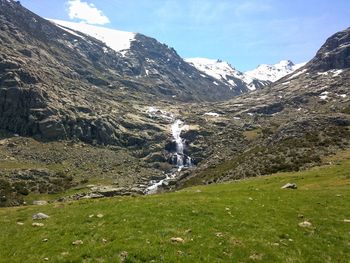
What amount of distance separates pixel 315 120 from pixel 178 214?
12764cm

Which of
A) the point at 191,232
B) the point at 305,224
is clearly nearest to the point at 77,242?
the point at 191,232

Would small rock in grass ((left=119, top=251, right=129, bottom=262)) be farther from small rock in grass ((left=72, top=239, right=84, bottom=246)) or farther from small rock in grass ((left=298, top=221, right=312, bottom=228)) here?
small rock in grass ((left=298, top=221, right=312, bottom=228))

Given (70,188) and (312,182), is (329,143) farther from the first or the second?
(70,188)

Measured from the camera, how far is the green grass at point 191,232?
23.5m

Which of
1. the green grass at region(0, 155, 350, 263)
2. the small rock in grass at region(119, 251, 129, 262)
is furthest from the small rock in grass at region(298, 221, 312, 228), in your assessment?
the small rock in grass at region(119, 251, 129, 262)

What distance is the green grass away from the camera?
23.5m

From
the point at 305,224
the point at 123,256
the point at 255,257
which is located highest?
the point at 123,256

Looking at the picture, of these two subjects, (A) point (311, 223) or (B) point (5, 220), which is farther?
(B) point (5, 220)

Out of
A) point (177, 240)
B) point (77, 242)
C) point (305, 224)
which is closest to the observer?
point (177, 240)

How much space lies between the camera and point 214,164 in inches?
6668

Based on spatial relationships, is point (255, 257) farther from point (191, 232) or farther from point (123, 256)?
point (123, 256)

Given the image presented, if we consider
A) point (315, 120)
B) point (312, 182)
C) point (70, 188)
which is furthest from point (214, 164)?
point (312, 182)

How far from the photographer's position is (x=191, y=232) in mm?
27047

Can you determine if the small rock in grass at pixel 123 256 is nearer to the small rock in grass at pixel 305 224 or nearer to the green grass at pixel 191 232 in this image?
the green grass at pixel 191 232
